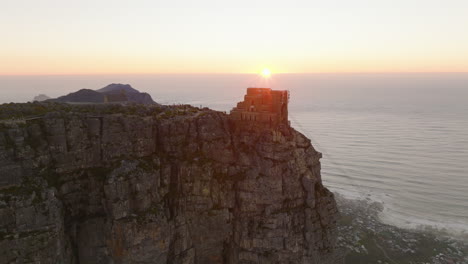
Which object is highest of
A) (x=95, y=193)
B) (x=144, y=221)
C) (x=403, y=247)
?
(x=95, y=193)

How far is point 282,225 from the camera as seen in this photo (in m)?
47.0

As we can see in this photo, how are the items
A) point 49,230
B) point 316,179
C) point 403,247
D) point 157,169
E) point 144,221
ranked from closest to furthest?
point 49,230, point 144,221, point 157,169, point 316,179, point 403,247

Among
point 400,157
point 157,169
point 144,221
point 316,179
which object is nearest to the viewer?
point 144,221

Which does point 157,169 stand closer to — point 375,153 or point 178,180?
point 178,180

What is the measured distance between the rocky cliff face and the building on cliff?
173 centimetres

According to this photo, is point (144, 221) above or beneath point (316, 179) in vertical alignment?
beneath

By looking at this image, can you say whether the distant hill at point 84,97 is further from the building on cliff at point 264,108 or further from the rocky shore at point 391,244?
the rocky shore at point 391,244

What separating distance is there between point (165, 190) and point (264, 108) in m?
19.1

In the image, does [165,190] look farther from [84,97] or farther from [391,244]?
[84,97]

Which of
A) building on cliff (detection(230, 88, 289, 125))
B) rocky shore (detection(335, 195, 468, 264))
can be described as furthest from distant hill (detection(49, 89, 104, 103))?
rocky shore (detection(335, 195, 468, 264))

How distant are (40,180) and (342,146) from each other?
423 feet

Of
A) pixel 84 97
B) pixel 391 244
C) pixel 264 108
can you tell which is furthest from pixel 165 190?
pixel 84 97

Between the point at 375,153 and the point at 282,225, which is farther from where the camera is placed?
the point at 375,153

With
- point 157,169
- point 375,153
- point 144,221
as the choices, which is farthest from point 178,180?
point 375,153
